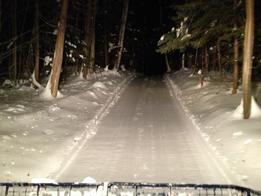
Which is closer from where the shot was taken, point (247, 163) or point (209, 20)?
point (247, 163)

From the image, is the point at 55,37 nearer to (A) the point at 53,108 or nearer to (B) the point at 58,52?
(B) the point at 58,52

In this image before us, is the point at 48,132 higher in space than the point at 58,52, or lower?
lower

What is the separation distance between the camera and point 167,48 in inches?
A: 762

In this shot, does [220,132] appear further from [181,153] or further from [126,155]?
[126,155]

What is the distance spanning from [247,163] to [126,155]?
10.9 ft

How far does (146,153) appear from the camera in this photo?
43.4 ft

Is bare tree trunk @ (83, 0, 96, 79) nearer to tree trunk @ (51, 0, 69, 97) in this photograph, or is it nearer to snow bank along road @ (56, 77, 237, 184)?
tree trunk @ (51, 0, 69, 97)

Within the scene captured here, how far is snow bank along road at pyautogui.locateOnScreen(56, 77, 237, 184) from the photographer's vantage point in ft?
35.9

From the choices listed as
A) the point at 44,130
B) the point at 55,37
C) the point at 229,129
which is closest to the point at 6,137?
the point at 44,130

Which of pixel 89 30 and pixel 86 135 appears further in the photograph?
pixel 89 30

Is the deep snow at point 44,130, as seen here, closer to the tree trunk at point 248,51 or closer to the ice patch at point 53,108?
the ice patch at point 53,108

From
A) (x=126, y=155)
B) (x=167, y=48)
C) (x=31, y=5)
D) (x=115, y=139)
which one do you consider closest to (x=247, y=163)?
(x=126, y=155)

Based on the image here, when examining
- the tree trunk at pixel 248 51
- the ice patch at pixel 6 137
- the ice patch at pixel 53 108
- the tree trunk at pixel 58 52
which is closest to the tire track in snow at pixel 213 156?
the tree trunk at pixel 248 51

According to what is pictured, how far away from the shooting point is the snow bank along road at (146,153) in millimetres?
10945
